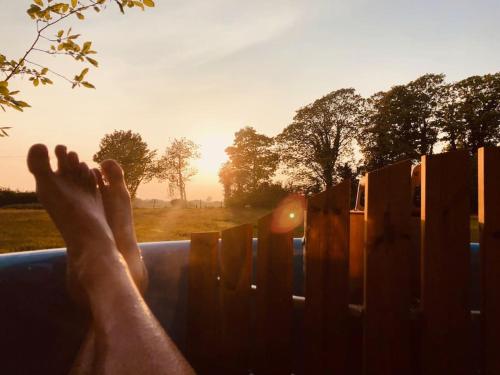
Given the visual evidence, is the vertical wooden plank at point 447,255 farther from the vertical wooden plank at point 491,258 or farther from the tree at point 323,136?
the tree at point 323,136

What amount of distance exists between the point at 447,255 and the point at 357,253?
51 cm

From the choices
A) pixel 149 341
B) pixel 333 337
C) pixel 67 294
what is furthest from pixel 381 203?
pixel 67 294

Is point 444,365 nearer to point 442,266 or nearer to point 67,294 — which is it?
point 442,266

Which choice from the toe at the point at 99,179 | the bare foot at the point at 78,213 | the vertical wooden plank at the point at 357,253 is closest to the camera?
the bare foot at the point at 78,213

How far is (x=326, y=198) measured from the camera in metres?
1.41

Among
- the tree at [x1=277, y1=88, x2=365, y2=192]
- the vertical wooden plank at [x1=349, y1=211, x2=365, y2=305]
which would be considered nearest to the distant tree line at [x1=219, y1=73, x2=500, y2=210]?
the tree at [x1=277, y1=88, x2=365, y2=192]

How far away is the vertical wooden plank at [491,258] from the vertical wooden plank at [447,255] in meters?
0.07

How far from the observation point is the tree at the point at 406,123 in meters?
27.3

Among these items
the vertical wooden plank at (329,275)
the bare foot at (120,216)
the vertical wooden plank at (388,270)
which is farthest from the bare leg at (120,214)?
the vertical wooden plank at (388,270)

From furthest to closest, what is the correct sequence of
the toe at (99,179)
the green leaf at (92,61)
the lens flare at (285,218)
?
the toe at (99,179)
the green leaf at (92,61)
the lens flare at (285,218)

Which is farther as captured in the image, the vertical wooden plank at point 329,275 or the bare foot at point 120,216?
the bare foot at point 120,216

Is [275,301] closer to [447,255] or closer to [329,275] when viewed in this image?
[329,275]

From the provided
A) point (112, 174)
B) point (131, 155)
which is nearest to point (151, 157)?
point (131, 155)

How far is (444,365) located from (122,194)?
1.84 m
